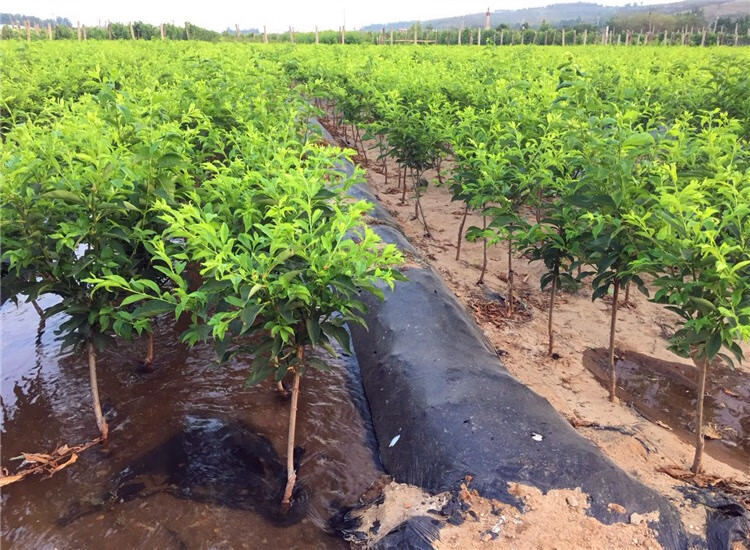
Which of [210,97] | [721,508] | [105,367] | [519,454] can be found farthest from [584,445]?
[210,97]

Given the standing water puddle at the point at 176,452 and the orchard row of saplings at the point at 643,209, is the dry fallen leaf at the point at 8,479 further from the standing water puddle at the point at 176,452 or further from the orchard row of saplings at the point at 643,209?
the orchard row of saplings at the point at 643,209

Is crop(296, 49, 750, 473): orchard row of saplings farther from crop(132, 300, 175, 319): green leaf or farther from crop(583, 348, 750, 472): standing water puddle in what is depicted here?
crop(132, 300, 175, 319): green leaf

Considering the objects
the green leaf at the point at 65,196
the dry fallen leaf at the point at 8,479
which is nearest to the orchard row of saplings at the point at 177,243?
the green leaf at the point at 65,196

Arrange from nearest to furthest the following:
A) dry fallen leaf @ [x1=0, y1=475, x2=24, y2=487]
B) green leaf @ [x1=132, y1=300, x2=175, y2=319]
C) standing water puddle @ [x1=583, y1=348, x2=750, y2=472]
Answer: green leaf @ [x1=132, y1=300, x2=175, y2=319] → dry fallen leaf @ [x1=0, y1=475, x2=24, y2=487] → standing water puddle @ [x1=583, y1=348, x2=750, y2=472]

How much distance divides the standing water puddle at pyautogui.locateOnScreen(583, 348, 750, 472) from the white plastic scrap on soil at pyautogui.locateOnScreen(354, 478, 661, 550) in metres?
1.68

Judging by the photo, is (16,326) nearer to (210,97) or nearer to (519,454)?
(210,97)

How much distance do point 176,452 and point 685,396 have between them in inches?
156

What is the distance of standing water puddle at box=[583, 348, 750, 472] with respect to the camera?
3918 millimetres


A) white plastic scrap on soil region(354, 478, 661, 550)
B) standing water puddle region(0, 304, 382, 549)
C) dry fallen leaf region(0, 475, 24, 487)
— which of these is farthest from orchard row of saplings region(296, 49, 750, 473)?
dry fallen leaf region(0, 475, 24, 487)

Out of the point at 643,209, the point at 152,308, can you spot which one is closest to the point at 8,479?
the point at 152,308

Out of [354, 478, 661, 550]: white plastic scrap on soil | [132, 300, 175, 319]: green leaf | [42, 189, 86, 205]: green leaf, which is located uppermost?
[42, 189, 86, 205]: green leaf

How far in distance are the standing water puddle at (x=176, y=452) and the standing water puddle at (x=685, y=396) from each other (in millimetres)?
2265

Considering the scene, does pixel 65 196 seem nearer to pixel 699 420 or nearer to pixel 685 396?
pixel 699 420

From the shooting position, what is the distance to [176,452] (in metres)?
→ 3.41
